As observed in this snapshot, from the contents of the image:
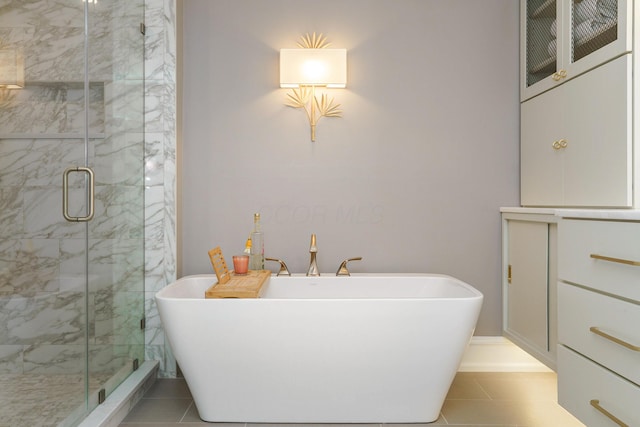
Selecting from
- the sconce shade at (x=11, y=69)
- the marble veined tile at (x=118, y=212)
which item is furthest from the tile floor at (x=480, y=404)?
the sconce shade at (x=11, y=69)

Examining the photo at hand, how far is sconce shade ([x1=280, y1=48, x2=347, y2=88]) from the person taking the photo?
109 inches

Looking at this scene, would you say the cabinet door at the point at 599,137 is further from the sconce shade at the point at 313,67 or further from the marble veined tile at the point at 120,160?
the marble veined tile at the point at 120,160

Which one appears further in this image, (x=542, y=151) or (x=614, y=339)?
(x=542, y=151)

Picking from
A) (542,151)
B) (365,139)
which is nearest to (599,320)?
(542,151)

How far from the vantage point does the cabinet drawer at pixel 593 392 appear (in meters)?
1.55

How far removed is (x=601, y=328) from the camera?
5.53ft

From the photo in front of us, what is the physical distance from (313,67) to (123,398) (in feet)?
6.32

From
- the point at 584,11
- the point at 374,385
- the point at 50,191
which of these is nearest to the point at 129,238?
the point at 50,191

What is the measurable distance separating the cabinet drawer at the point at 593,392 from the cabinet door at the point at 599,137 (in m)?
0.64

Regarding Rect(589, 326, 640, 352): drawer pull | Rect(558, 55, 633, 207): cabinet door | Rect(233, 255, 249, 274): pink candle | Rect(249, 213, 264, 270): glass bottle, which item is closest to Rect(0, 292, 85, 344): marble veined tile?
Rect(233, 255, 249, 274): pink candle

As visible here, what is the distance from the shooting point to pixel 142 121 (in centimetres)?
271

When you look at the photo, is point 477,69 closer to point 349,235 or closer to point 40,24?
point 349,235

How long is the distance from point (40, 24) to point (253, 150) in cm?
139

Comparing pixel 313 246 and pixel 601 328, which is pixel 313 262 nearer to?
pixel 313 246
